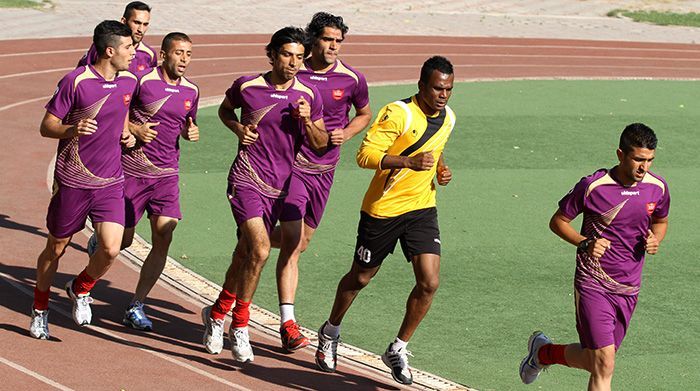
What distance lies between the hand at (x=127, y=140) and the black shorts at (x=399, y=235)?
1784 millimetres

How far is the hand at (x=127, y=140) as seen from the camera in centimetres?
910

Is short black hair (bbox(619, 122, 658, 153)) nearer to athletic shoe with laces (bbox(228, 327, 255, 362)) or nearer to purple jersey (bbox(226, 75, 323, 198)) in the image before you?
purple jersey (bbox(226, 75, 323, 198))

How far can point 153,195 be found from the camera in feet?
31.6

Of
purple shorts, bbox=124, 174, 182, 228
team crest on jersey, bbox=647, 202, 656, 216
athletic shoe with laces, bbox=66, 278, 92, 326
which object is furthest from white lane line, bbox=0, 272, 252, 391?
team crest on jersey, bbox=647, 202, 656, 216

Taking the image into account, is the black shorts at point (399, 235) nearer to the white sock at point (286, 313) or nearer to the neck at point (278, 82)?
the white sock at point (286, 313)

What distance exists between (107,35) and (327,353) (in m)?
2.58

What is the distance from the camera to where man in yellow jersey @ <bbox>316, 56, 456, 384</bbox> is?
327 inches

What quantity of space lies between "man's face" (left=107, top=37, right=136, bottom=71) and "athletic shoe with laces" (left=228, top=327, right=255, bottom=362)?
1939 mm

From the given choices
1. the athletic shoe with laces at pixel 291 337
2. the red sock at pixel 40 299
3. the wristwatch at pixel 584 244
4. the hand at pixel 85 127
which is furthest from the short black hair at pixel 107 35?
the wristwatch at pixel 584 244

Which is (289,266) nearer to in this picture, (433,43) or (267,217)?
(267,217)

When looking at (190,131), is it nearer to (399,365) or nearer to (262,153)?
(262,153)

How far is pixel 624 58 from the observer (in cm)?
2803

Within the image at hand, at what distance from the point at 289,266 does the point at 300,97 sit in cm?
127

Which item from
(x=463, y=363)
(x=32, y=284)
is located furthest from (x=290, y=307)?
(x=32, y=284)
